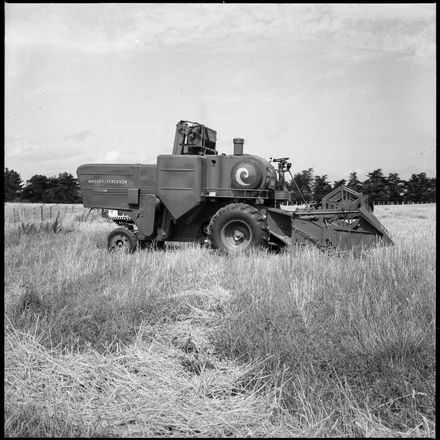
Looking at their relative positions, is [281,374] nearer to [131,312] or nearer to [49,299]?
[131,312]

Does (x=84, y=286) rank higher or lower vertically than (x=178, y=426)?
higher

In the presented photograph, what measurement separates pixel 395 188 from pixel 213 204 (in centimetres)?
4139

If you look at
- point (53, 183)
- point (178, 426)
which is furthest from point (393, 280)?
point (53, 183)

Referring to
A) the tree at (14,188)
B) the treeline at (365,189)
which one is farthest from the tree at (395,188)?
the tree at (14,188)

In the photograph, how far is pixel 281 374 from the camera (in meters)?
3.57

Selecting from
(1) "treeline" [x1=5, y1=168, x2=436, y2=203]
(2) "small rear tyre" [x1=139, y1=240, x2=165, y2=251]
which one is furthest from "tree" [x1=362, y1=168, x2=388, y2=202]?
(2) "small rear tyre" [x1=139, y1=240, x2=165, y2=251]

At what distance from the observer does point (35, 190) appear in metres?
56.3

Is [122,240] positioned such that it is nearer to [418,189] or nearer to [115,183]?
[115,183]

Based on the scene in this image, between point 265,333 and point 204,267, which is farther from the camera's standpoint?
point 204,267

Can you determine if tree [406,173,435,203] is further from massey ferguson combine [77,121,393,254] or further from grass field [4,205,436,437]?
grass field [4,205,436,437]

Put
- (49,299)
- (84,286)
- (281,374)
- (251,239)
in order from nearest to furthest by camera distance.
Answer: (281,374)
(49,299)
(84,286)
(251,239)

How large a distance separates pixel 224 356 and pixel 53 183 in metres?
57.0

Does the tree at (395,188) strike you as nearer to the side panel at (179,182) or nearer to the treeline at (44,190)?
the treeline at (44,190)

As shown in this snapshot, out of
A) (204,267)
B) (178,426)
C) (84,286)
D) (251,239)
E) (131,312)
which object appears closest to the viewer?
(178,426)
